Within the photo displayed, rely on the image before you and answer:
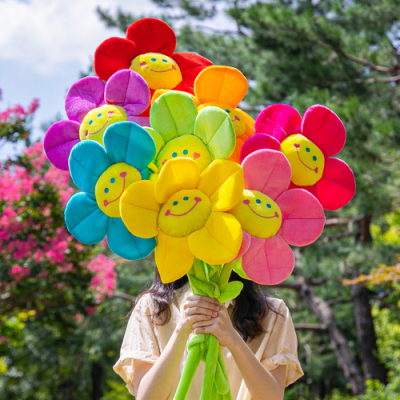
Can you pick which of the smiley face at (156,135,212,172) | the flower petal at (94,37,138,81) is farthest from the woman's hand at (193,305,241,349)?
the flower petal at (94,37,138,81)

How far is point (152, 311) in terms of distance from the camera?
1.29 metres

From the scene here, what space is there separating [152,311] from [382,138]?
3.03 m

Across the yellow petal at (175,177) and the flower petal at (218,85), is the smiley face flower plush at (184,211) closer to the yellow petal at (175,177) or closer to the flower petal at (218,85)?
the yellow petal at (175,177)

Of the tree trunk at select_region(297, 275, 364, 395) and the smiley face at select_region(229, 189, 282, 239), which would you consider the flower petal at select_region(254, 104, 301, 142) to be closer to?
the smiley face at select_region(229, 189, 282, 239)

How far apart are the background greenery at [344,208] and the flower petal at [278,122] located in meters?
0.61

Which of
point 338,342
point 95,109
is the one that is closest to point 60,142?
point 95,109

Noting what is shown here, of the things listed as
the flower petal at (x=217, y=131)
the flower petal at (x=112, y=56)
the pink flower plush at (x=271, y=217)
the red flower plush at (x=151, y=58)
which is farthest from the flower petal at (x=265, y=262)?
the flower petal at (x=112, y=56)

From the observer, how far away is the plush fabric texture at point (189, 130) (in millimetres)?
996

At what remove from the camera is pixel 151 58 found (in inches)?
48.6

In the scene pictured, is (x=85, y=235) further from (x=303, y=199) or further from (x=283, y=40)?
(x=283, y=40)

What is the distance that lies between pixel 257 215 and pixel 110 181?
0.35m

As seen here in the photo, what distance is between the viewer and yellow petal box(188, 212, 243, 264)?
2.99 feet

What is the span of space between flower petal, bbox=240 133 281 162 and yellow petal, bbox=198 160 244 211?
10 cm

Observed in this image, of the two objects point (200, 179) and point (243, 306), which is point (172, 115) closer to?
point (200, 179)
